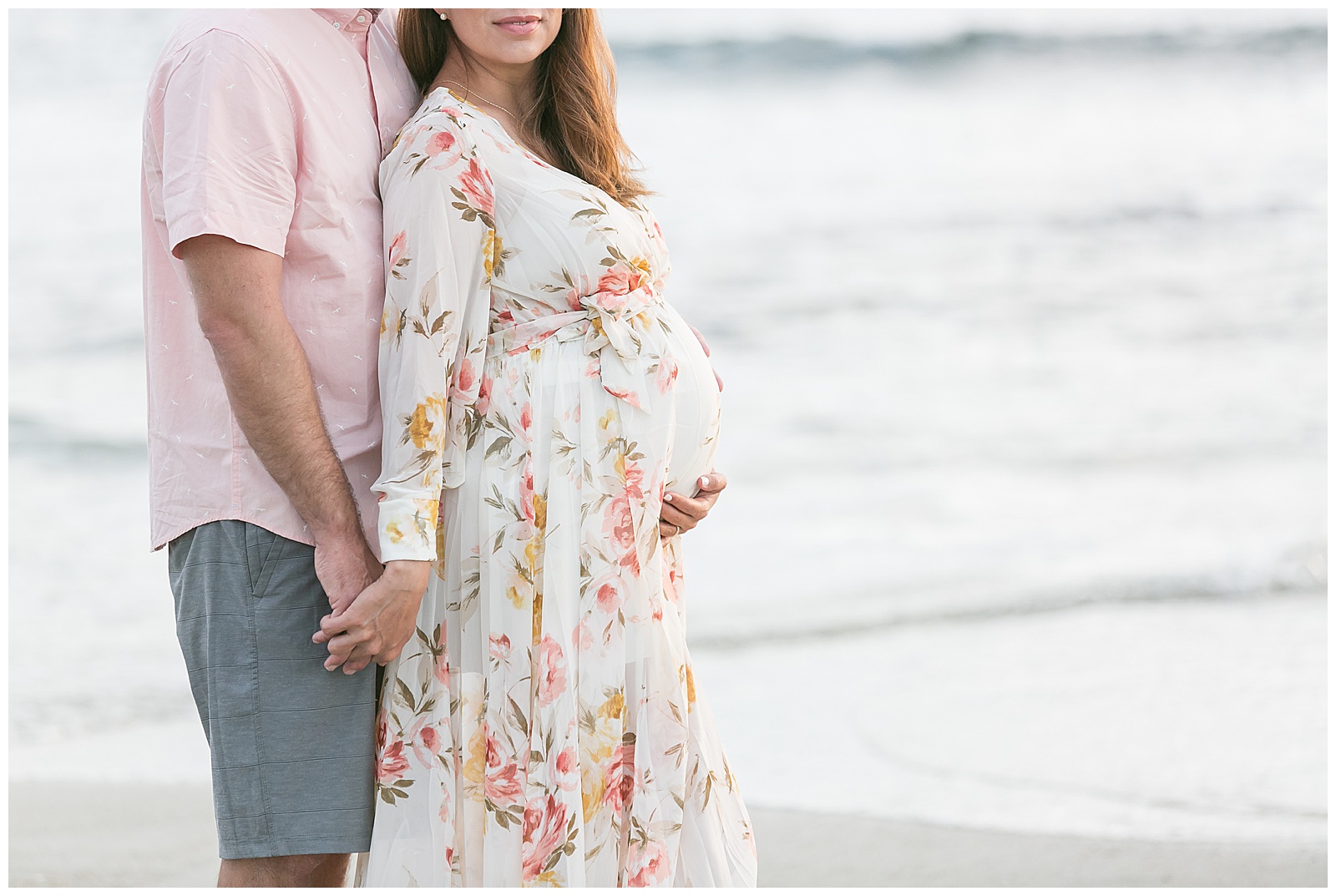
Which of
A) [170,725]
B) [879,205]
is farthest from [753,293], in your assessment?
[170,725]

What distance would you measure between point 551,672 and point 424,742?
0.20 metres

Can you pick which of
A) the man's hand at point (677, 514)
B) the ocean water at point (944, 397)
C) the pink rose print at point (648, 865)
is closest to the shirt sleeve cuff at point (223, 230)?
the man's hand at point (677, 514)

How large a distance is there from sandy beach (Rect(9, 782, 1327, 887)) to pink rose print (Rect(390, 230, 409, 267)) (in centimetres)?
193

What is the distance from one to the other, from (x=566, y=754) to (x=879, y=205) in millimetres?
8485

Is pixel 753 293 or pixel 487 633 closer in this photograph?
pixel 487 633

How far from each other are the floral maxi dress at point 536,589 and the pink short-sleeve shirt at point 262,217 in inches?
2.4

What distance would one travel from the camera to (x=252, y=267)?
4.87ft

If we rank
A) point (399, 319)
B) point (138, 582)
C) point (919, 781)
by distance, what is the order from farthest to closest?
point (138, 582) → point (919, 781) → point (399, 319)

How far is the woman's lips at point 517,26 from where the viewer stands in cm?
170

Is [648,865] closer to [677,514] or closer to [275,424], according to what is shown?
[677,514]

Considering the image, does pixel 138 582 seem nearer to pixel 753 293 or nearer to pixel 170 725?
pixel 170 725

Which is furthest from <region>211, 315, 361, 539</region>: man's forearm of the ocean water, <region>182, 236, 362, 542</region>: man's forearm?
the ocean water

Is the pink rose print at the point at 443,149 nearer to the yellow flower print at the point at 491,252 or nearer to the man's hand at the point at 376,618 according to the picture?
the yellow flower print at the point at 491,252

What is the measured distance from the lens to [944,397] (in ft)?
25.6
